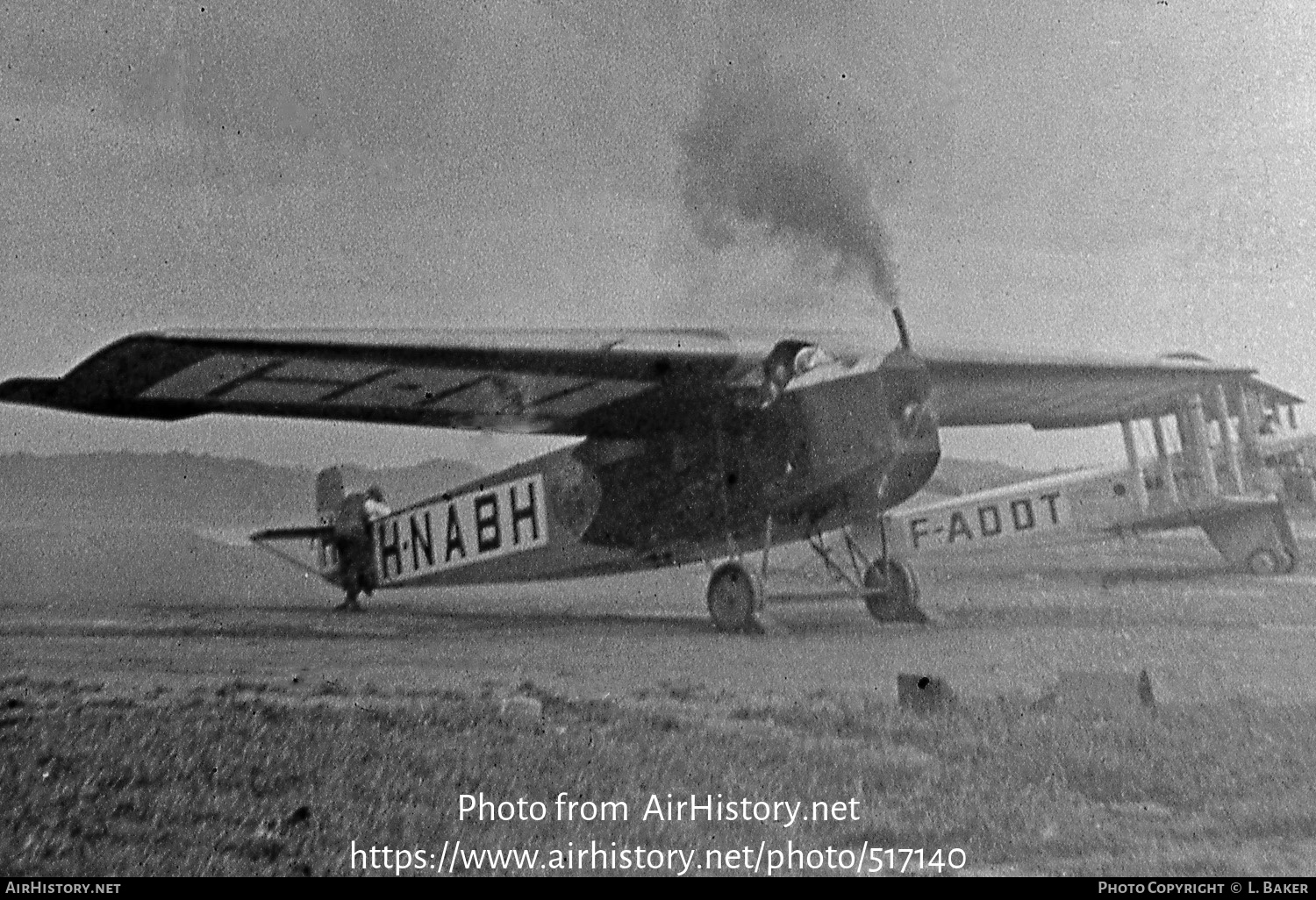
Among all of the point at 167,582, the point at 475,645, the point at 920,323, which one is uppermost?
the point at 920,323

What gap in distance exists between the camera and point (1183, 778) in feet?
11.5

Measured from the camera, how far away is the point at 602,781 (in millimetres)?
3424

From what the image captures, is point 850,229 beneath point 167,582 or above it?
above

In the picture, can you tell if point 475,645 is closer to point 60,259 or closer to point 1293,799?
point 60,259

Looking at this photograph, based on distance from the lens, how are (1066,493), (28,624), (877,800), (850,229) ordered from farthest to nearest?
(1066,493) → (850,229) → (28,624) → (877,800)

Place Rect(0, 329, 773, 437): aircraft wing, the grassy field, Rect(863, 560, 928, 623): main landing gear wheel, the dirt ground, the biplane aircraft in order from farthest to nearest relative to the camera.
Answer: Rect(863, 560, 928, 623): main landing gear wheel
the biplane aircraft
the dirt ground
Rect(0, 329, 773, 437): aircraft wing
the grassy field

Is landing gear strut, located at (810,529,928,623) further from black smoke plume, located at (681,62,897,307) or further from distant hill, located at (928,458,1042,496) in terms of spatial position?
black smoke plume, located at (681,62,897,307)

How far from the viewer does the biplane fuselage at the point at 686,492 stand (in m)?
4.05

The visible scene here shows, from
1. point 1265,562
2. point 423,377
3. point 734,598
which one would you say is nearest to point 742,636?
point 734,598

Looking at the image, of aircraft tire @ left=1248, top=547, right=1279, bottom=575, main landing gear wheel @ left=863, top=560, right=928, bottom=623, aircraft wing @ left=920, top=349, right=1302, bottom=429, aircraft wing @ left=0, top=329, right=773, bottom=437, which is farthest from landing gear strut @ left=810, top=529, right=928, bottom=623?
aircraft tire @ left=1248, top=547, right=1279, bottom=575

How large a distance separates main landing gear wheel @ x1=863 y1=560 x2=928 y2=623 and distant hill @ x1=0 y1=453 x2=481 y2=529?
1895 millimetres

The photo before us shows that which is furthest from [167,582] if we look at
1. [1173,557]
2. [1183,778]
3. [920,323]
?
[1173,557]

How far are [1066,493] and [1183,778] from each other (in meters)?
1.19

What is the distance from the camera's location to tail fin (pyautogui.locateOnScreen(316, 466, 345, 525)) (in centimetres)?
374
